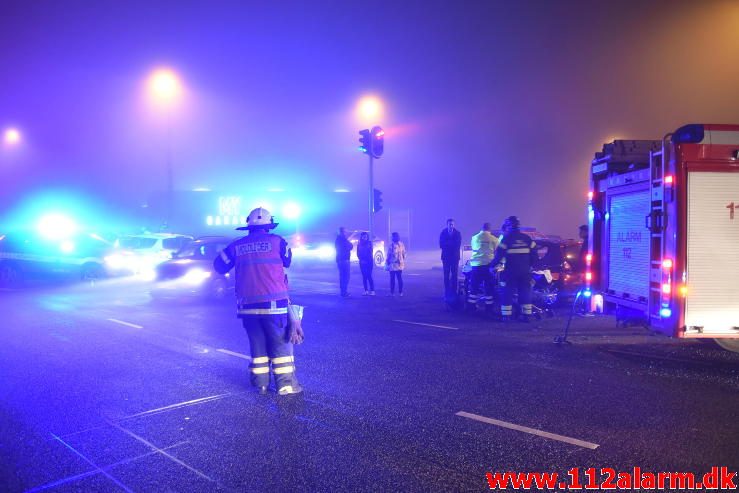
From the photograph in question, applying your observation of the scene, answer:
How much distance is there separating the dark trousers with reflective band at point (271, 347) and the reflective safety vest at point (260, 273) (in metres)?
0.13

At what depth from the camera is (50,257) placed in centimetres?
1834

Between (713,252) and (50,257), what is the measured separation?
19177mm

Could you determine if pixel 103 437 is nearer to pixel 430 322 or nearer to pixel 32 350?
pixel 32 350

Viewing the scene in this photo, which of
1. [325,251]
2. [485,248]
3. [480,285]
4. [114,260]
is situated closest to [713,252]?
[485,248]

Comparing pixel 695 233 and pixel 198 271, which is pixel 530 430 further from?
pixel 198 271

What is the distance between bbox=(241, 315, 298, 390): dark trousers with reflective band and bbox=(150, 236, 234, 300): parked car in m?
8.40

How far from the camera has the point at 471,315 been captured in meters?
10.8

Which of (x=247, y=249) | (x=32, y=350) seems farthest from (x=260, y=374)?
(x=32, y=350)

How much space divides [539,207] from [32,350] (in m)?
36.7

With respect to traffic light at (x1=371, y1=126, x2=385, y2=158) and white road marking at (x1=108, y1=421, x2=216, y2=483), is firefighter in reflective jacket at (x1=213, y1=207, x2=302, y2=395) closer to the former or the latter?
white road marking at (x1=108, y1=421, x2=216, y2=483)

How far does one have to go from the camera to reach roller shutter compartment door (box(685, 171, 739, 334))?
612cm

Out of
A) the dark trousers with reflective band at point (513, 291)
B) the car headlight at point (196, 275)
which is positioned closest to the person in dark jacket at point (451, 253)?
the dark trousers with reflective band at point (513, 291)

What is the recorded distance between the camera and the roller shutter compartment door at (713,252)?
6.12 metres

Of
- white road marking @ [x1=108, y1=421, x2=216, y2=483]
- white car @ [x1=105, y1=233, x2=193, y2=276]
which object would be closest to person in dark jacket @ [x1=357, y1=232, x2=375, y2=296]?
white car @ [x1=105, y1=233, x2=193, y2=276]
